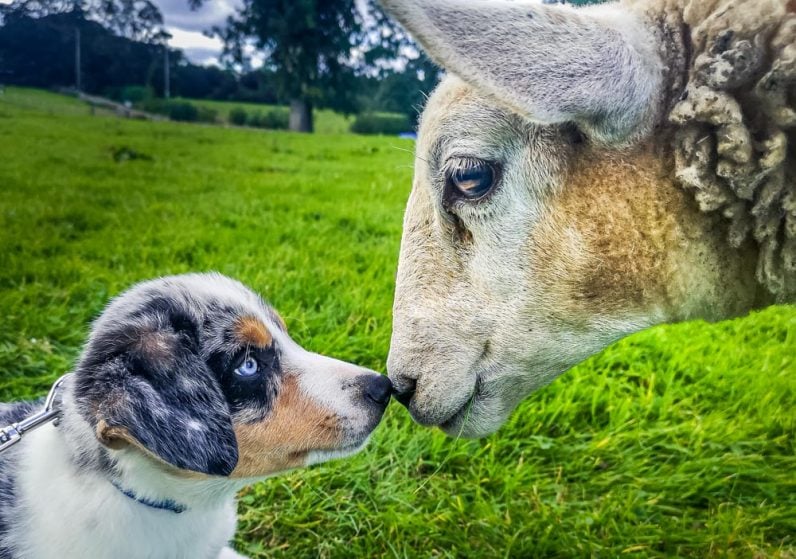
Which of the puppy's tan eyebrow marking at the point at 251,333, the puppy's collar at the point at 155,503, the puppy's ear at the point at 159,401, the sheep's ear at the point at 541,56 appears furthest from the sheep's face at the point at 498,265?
the puppy's collar at the point at 155,503

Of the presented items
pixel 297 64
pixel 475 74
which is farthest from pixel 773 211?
pixel 297 64

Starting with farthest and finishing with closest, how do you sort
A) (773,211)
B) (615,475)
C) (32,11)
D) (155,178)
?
(155,178) → (32,11) → (615,475) → (773,211)

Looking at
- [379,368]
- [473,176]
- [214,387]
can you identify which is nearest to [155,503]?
[214,387]

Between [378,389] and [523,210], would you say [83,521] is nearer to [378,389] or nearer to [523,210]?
[378,389]

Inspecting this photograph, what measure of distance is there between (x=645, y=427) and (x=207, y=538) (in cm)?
218

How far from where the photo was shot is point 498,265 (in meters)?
2.07

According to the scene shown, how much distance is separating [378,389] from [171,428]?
743 mm

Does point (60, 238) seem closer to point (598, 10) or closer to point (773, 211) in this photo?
point (598, 10)

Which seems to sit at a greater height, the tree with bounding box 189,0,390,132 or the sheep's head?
the tree with bounding box 189,0,390,132

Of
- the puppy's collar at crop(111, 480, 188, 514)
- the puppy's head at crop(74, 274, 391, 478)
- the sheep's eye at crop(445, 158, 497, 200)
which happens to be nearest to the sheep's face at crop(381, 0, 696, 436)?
the sheep's eye at crop(445, 158, 497, 200)

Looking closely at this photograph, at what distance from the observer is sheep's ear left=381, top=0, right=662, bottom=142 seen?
5.40 ft

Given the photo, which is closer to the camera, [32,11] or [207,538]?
[207,538]

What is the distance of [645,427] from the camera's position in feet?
11.1

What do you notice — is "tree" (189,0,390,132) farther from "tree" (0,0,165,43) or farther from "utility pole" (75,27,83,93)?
"utility pole" (75,27,83,93)
